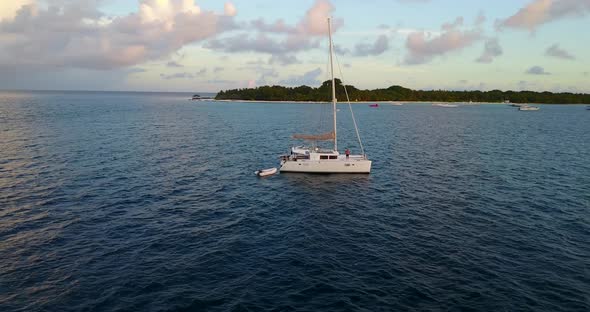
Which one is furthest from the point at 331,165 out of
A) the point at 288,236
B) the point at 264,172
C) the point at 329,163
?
the point at 288,236

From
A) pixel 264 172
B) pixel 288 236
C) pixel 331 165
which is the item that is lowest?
pixel 288 236

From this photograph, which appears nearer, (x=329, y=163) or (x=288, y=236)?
(x=288, y=236)

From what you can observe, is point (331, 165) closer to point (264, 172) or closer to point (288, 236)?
point (264, 172)

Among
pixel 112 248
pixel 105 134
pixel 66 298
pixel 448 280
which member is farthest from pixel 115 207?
pixel 105 134

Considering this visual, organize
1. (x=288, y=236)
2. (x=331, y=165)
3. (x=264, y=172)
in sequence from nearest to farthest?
1. (x=288, y=236)
2. (x=264, y=172)
3. (x=331, y=165)

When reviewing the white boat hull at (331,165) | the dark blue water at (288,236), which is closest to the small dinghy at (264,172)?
the dark blue water at (288,236)

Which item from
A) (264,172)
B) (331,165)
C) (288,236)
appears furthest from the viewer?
(331,165)

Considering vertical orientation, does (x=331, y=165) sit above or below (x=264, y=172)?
above

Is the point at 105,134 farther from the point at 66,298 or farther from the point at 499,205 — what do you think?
the point at 499,205
